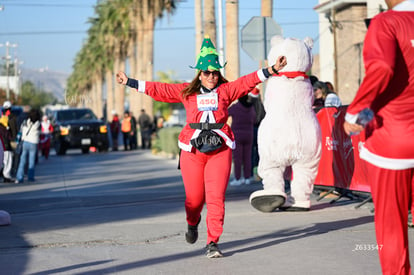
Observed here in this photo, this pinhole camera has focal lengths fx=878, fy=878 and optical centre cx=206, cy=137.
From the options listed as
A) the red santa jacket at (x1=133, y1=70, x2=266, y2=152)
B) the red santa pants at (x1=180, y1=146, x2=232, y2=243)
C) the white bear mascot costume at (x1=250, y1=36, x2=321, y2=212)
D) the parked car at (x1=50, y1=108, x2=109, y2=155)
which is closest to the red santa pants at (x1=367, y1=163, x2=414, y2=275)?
the red santa pants at (x1=180, y1=146, x2=232, y2=243)

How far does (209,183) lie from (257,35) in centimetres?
949

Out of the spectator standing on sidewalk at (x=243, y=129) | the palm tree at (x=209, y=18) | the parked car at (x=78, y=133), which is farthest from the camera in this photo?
the parked car at (x=78, y=133)

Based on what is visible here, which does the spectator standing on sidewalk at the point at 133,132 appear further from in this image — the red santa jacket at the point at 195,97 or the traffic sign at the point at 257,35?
the red santa jacket at the point at 195,97

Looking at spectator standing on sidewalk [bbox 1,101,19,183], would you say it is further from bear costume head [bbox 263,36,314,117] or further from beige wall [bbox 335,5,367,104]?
beige wall [bbox 335,5,367,104]

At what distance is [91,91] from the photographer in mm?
100438

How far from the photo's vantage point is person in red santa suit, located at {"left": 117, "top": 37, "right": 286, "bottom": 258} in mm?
7602

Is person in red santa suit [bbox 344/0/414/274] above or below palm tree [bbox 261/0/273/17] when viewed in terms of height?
below

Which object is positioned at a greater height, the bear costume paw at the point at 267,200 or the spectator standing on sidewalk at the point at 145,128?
the bear costume paw at the point at 267,200

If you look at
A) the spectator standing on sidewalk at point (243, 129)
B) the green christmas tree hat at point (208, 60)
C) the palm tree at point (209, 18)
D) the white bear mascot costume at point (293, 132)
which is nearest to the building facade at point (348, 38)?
the palm tree at point (209, 18)

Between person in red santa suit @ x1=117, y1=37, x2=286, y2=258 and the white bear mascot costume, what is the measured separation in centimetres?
297

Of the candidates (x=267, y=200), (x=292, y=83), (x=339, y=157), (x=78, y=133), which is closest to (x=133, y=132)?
(x=78, y=133)

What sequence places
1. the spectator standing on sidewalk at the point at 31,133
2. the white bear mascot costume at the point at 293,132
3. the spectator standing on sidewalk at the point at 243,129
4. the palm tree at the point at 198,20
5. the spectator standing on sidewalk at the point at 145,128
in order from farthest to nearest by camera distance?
1. the spectator standing on sidewalk at the point at 145,128
2. the palm tree at the point at 198,20
3. the spectator standing on sidewalk at the point at 31,133
4. the spectator standing on sidewalk at the point at 243,129
5. the white bear mascot costume at the point at 293,132

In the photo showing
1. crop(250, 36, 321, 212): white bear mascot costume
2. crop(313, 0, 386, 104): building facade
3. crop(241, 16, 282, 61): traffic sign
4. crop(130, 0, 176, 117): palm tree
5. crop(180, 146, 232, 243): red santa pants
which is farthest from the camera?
crop(313, 0, 386, 104): building facade

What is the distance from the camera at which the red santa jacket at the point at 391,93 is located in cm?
475
